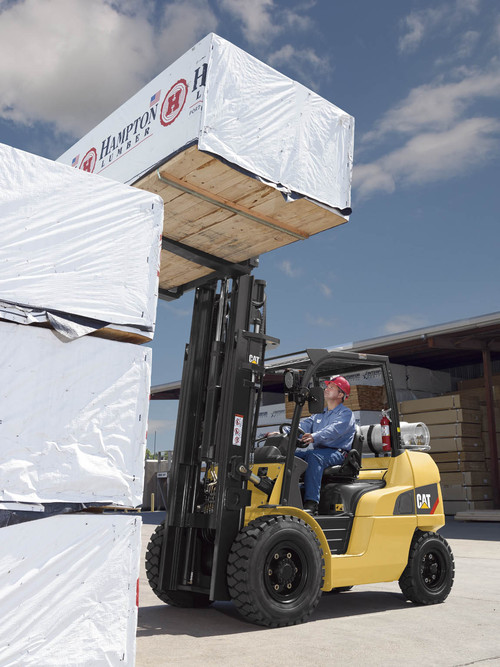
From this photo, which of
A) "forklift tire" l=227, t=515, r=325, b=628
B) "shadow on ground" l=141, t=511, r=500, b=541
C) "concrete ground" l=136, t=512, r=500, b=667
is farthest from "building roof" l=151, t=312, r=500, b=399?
"forklift tire" l=227, t=515, r=325, b=628

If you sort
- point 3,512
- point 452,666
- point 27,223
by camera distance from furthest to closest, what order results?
point 452,666 < point 27,223 < point 3,512

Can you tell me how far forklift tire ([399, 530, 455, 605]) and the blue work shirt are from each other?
Answer: 99cm

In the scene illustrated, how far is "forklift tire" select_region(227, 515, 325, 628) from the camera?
407cm

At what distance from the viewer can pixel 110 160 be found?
443 centimetres

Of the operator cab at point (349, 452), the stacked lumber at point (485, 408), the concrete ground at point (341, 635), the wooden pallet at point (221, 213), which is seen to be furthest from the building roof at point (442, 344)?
the wooden pallet at point (221, 213)

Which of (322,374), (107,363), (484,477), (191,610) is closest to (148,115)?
(107,363)

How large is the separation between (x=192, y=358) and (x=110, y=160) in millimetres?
1540

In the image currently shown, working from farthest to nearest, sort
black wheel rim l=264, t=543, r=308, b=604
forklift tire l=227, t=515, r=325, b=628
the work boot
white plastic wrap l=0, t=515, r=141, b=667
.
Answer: the work boot, black wheel rim l=264, t=543, r=308, b=604, forklift tire l=227, t=515, r=325, b=628, white plastic wrap l=0, t=515, r=141, b=667

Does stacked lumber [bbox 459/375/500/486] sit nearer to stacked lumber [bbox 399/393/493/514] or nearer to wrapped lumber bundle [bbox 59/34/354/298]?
stacked lumber [bbox 399/393/493/514]

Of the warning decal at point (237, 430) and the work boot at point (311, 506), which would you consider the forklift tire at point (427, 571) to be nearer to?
the work boot at point (311, 506)

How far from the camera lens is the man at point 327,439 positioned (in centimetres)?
484

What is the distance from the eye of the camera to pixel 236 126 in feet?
12.5

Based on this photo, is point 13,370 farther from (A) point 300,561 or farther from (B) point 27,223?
(A) point 300,561

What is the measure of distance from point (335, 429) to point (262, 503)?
2.48 ft
